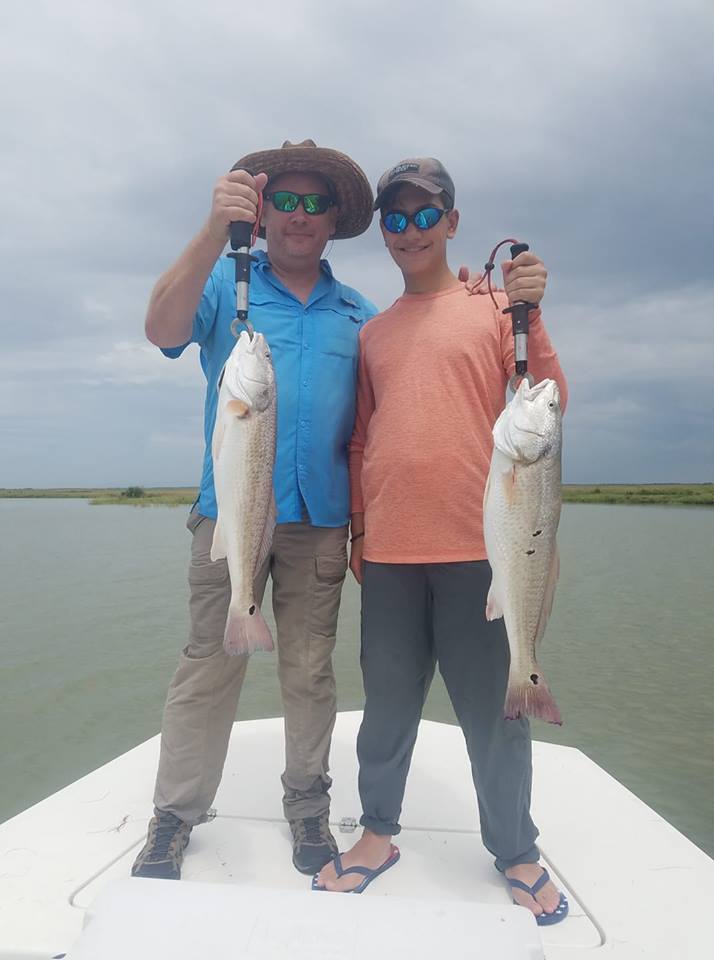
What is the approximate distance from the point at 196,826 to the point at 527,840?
5.89 ft

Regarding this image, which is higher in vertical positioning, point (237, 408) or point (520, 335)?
point (520, 335)

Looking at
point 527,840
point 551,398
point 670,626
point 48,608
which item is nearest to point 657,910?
point 527,840

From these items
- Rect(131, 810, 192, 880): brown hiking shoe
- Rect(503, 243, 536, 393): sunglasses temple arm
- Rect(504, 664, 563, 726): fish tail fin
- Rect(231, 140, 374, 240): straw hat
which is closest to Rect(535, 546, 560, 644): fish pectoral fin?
Rect(504, 664, 563, 726): fish tail fin

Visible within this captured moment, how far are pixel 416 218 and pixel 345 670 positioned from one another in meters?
7.78

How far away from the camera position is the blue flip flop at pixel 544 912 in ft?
10.0

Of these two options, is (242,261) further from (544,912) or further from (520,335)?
(544,912)

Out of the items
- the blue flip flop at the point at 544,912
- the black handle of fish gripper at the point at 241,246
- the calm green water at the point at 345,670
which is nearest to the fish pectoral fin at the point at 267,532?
the black handle of fish gripper at the point at 241,246

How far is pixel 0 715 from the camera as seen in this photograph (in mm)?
8484

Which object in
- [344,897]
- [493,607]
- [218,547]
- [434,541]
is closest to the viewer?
[344,897]

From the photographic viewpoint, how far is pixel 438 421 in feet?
11.0

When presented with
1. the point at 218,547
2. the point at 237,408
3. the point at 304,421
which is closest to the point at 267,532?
the point at 218,547

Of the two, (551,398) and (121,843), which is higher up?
(551,398)

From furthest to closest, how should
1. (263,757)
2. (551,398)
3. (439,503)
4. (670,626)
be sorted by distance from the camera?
(670,626)
(263,757)
(439,503)
(551,398)

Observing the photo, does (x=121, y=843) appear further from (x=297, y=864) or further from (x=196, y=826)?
(x=297, y=864)
